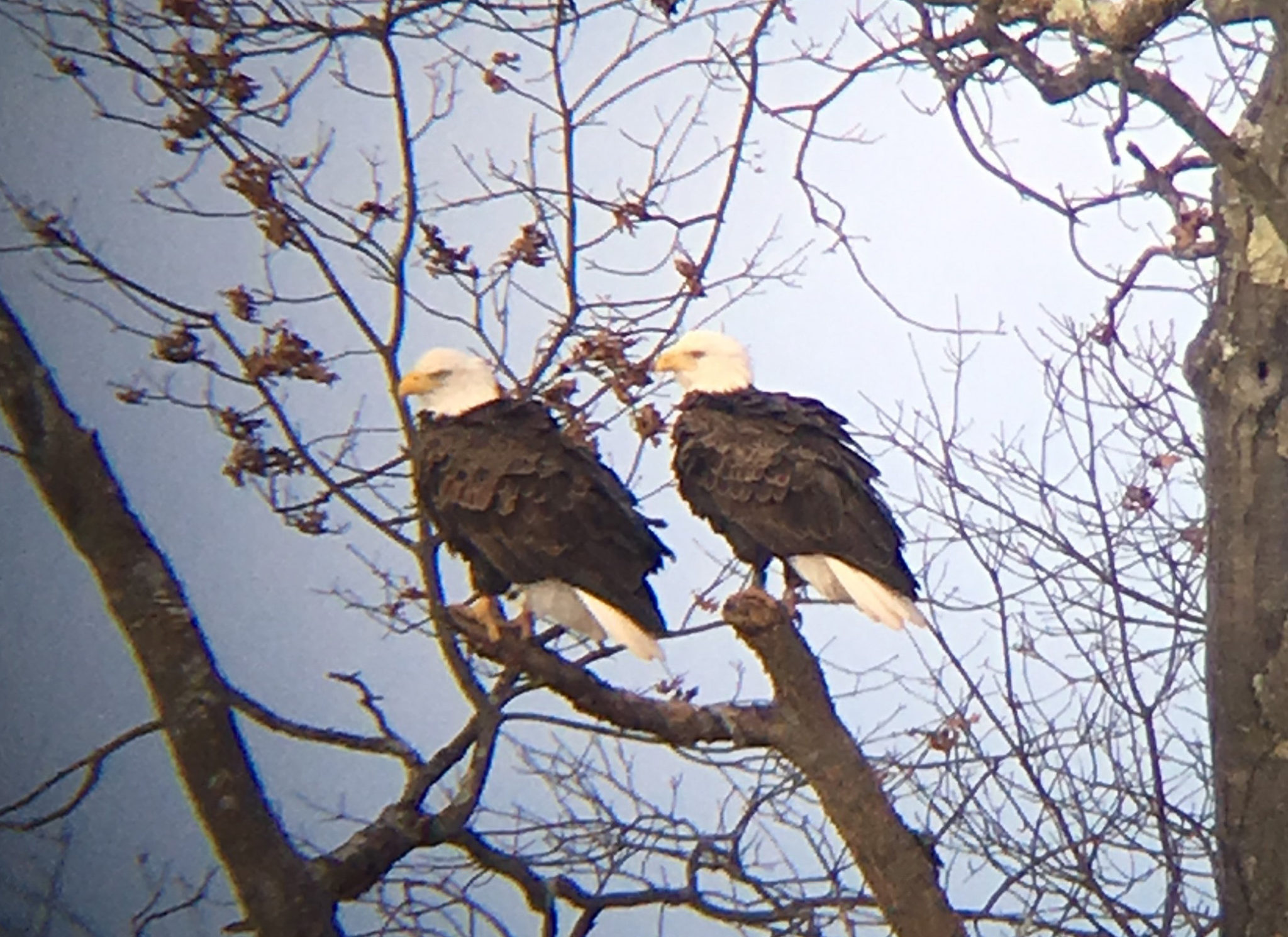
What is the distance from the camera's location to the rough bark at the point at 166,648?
2020mm

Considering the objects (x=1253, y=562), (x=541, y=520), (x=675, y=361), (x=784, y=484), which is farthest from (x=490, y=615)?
(x=1253, y=562)

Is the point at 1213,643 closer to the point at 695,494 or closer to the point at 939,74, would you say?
the point at 939,74

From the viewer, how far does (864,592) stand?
3021mm

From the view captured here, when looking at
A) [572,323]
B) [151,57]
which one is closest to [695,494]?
[572,323]

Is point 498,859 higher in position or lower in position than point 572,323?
lower

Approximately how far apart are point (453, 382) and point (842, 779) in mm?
1379

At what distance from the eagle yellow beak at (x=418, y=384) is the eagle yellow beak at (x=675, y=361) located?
53cm

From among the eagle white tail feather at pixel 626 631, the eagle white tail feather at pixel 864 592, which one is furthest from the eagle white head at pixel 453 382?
the eagle white tail feather at pixel 864 592

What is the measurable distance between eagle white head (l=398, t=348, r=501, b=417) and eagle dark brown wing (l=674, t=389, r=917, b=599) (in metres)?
0.44

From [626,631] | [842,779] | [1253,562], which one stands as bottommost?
[842,779]

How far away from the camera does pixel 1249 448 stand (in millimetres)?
2160

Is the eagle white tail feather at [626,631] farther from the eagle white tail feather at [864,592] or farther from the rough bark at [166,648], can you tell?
the rough bark at [166,648]

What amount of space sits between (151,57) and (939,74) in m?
2.15

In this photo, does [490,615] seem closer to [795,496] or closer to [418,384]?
[418,384]
